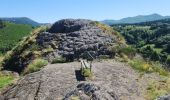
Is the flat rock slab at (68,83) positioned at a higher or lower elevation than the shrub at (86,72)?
lower

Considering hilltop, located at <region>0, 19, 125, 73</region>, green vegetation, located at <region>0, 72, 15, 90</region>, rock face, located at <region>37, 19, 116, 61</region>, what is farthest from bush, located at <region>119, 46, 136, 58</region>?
green vegetation, located at <region>0, 72, 15, 90</region>

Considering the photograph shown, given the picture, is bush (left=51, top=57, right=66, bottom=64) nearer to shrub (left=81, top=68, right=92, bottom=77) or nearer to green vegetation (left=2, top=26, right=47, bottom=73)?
green vegetation (left=2, top=26, right=47, bottom=73)

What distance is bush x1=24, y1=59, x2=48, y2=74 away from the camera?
1618 cm

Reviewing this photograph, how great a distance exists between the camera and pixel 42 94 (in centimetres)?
1316

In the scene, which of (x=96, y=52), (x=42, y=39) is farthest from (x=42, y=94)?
(x=42, y=39)

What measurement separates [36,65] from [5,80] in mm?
1519

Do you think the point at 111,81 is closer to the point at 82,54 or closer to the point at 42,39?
the point at 82,54

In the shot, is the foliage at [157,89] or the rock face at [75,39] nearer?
the foliage at [157,89]

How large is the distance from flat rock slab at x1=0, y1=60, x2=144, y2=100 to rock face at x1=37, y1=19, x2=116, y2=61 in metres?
2.17

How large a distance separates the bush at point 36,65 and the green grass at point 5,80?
2.70 ft

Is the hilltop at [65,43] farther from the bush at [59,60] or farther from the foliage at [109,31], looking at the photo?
the bush at [59,60]

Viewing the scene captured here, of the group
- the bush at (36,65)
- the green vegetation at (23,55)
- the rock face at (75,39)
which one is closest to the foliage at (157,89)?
the rock face at (75,39)

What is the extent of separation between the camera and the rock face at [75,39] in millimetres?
18906

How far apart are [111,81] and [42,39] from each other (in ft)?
23.6
